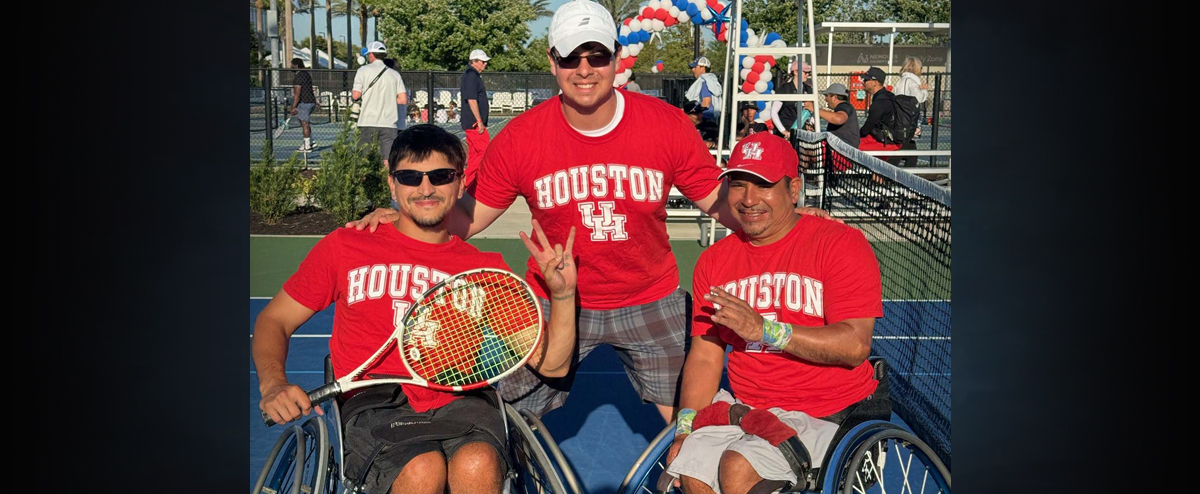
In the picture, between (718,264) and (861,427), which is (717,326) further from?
(861,427)

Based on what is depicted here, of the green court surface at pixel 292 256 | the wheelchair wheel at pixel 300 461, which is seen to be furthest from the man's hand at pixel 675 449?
the green court surface at pixel 292 256

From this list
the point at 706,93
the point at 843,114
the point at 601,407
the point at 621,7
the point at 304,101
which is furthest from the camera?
the point at 621,7

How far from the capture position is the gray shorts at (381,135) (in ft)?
40.0

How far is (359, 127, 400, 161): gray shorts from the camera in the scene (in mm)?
12203

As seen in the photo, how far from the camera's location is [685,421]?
316 centimetres

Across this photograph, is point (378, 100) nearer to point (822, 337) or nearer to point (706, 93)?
point (706, 93)

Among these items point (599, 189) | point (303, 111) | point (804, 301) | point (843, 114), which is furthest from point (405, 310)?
point (303, 111)

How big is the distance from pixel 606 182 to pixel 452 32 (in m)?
39.7

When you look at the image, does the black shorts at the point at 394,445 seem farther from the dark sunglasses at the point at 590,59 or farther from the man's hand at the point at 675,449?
the dark sunglasses at the point at 590,59

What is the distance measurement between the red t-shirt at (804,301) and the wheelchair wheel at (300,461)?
122cm

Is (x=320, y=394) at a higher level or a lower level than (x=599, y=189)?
lower

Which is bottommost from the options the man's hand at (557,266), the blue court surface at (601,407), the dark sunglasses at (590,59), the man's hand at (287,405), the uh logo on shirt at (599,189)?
the blue court surface at (601,407)

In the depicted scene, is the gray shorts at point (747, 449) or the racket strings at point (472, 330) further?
the racket strings at point (472, 330)
